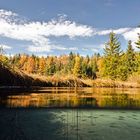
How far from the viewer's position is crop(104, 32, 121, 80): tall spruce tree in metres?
68.4

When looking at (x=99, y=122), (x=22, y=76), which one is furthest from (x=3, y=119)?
(x=22, y=76)

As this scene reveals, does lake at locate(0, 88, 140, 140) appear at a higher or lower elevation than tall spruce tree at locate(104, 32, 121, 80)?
lower

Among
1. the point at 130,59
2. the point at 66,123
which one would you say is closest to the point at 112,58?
the point at 130,59

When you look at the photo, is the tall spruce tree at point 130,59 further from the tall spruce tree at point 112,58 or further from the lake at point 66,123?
the lake at point 66,123

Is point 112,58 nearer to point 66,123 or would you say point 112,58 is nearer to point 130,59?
point 130,59

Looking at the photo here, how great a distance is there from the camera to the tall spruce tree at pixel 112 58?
68.4m

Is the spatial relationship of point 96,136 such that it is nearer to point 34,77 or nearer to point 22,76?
point 22,76

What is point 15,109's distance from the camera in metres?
13.9

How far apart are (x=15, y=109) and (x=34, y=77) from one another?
16.3 metres

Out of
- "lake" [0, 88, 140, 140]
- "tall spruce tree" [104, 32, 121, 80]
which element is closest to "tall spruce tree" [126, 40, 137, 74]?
"tall spruce tree" [104, 32, 121, 80]

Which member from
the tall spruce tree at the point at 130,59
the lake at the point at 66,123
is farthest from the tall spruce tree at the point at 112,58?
the lake at the point at 66,123

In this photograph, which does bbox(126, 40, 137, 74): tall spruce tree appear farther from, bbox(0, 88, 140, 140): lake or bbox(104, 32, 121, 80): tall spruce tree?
bbox(0, 88, 140, 140): lake

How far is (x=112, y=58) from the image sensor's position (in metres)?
69.4

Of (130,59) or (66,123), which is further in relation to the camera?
(130,59)
